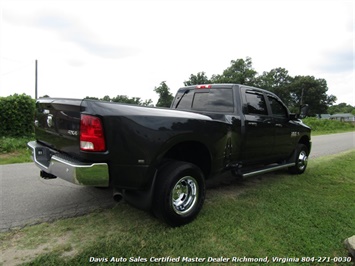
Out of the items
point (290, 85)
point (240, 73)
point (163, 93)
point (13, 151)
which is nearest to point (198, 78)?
point (240, 73)

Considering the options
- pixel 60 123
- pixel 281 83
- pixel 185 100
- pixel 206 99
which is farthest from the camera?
pixel 281 83

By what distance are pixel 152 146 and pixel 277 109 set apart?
11.2ft

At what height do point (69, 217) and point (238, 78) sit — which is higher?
point (238, 78)

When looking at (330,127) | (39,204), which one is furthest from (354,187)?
(330,127)

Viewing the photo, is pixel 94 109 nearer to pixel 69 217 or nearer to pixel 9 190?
pixel 69 217

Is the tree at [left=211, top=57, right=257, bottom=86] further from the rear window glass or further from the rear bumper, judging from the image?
the rear bumper

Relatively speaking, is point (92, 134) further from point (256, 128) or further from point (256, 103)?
point (256, 103)

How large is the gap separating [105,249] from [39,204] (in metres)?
1.74

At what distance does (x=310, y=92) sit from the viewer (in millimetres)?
73812

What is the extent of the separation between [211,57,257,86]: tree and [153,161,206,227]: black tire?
172ft

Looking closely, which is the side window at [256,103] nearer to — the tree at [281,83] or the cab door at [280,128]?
the cab door at [280,128]

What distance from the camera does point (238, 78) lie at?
179ft

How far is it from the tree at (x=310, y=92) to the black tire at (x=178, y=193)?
77.3 meters

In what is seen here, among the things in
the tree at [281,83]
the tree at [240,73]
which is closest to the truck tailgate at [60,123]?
the tree at [240,73]
